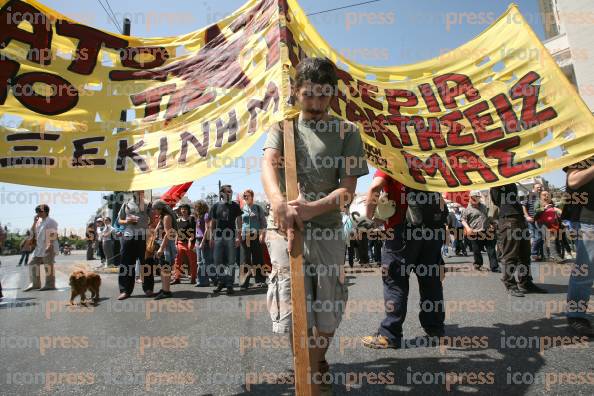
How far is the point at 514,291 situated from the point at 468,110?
12.4 feet

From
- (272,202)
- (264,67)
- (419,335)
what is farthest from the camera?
(419,335)

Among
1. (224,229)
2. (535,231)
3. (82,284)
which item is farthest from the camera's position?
(535,231)

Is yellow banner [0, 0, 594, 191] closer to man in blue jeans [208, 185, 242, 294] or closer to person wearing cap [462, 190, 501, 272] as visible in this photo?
man in blue jeans [208, 185, 242, 294]

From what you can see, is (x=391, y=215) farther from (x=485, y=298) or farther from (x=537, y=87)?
(x=485, y=298)

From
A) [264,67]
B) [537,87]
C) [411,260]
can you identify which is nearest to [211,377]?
[411,260]

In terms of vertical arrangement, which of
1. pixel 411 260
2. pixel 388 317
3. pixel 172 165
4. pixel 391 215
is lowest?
pixel 388 317

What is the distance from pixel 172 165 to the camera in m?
2.51

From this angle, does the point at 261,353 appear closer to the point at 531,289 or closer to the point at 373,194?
the point at 373,194

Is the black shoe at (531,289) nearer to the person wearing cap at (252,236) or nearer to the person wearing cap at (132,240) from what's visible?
the person wearing cap at (252,236)

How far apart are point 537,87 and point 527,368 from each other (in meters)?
2.29

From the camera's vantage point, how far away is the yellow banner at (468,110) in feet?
9.59

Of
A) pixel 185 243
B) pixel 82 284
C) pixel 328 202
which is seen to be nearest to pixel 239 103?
pixel 328 202

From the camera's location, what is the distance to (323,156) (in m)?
2.32

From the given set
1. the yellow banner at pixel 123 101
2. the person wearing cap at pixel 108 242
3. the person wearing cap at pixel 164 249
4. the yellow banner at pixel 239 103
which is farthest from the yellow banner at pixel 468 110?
the person wearing cap at pixel 108 242
